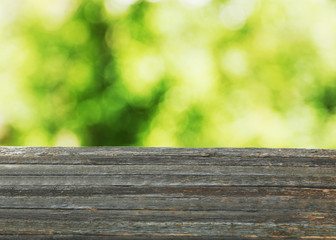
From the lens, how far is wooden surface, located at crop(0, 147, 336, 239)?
0.80 metres

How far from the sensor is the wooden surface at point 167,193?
Result: 80 cm

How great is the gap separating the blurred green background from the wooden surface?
2567mm

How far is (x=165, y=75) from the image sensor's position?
3750 millimetres

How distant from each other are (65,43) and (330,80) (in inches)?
110

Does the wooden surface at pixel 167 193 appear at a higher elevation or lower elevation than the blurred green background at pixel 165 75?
lower

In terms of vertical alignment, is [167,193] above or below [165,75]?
below

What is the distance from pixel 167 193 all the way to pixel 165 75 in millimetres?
2896

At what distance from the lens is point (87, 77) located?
13.4 feet

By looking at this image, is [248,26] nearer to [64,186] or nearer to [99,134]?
[99,134]

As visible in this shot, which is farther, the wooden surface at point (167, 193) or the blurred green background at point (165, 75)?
the blurred green background at point (165, 75)

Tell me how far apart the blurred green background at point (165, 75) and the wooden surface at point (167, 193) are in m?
2.57

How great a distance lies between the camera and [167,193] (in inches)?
Answer: 36.4

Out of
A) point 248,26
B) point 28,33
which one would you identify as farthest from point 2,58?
point 248,26

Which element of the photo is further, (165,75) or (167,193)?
(165,75)
